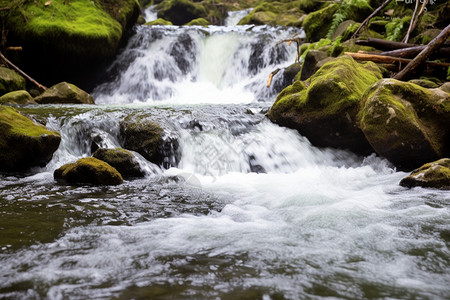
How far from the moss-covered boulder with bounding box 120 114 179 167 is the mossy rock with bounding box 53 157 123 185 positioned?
4.12 ft

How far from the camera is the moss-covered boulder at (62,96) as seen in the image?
33.1 feet

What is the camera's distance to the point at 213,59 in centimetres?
1558

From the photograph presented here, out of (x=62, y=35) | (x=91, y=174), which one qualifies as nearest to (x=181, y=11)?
(x=62, y=35)

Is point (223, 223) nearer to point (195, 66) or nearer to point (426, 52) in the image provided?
point (426, 52)

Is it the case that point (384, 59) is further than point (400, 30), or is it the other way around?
point (400, 30)

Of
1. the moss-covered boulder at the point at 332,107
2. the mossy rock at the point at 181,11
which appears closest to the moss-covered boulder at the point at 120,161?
the moss-covered boulder at the point at 332,107

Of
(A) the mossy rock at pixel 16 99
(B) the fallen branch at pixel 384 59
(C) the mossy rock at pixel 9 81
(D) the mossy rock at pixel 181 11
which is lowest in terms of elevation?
(A) the mossy rock at pixel 16 99

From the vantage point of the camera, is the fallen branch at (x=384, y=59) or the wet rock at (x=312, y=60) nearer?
the fallen branch at (x=384, y=59)

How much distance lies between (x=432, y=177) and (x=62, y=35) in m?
12.3

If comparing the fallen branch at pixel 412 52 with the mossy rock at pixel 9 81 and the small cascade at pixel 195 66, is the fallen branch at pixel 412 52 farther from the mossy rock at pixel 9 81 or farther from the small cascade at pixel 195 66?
the mossy rock at pixel 9 81

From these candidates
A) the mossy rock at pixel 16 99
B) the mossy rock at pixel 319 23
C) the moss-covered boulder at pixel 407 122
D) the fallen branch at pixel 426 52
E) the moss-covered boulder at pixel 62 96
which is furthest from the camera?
the mossy rock at pixel 319 23

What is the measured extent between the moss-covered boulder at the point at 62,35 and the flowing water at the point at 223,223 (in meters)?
5.44

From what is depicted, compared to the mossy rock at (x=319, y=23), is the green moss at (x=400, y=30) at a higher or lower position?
lower

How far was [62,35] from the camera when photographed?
11.9 metres
